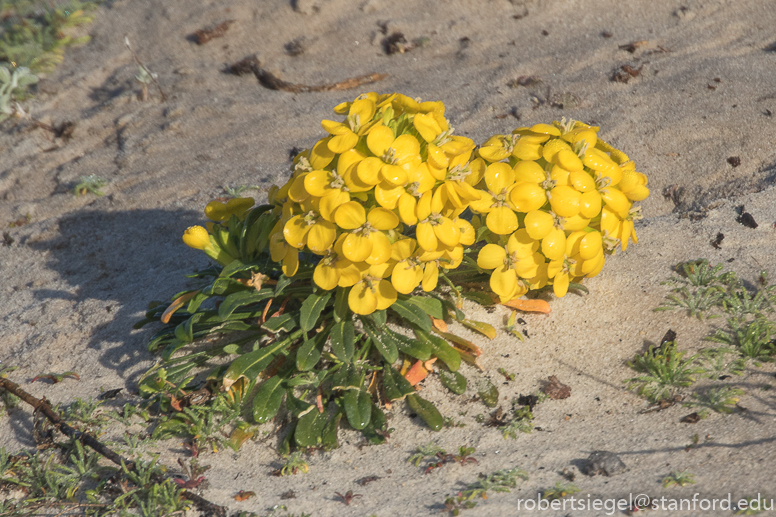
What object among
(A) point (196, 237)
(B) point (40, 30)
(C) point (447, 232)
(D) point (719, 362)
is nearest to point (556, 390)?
(D) point (719, 362)

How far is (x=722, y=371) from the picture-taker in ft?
8.76

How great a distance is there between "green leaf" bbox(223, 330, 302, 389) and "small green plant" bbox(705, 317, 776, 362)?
6.41 ft

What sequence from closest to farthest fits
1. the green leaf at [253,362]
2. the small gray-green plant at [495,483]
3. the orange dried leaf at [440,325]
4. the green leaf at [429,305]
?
the small gray-green plant at [495,483] < the green leaf at [253,362] < the green leaf at [429,305] < the orange dried leaf at [440,325]

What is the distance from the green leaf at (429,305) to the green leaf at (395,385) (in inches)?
12.2

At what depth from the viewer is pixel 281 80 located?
5762 millimetres

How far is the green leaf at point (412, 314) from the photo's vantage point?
2.74 meters

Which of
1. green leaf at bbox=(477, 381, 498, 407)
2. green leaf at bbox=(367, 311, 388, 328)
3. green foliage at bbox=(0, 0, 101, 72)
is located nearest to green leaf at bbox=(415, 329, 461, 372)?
green leaf at bbox=(477, 381, 498, 407)

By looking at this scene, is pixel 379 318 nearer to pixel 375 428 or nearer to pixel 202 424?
pixel 375 428

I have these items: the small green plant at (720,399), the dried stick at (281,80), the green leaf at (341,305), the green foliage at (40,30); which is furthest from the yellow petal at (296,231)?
the green foliage at (40,30)

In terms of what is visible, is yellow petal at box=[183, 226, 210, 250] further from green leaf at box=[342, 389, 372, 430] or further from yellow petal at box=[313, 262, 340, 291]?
green leaf at box=[342, 389, 372, 430]

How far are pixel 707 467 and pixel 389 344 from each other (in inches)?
51.9

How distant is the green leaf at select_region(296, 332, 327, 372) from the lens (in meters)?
2.71

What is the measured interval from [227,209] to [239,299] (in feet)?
1.74

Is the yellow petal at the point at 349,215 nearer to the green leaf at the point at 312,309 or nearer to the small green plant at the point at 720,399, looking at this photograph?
the green leaf at the point at 312,309
